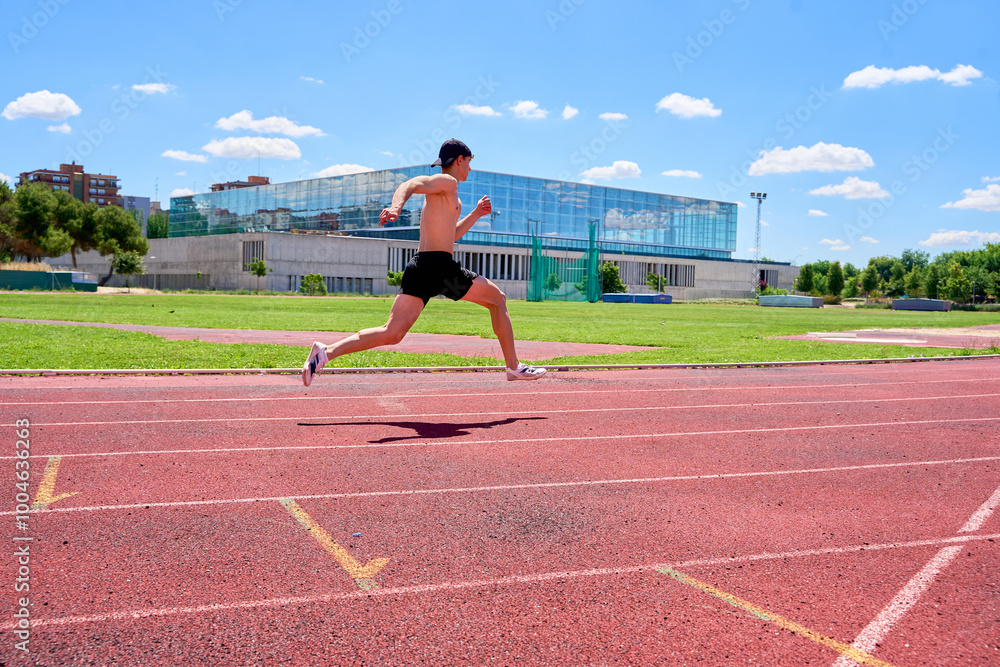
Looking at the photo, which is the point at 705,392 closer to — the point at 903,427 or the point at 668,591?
the point at 903,427

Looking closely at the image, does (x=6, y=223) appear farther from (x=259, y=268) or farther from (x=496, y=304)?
(x=496, y=304)

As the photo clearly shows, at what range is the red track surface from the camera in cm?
315

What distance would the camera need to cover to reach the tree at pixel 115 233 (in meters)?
89.1

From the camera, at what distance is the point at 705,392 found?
33.9ft

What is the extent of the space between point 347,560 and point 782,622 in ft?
6.59

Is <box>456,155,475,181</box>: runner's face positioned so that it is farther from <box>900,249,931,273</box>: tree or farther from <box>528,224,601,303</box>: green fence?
<box>900,249,931,273</box>: tree

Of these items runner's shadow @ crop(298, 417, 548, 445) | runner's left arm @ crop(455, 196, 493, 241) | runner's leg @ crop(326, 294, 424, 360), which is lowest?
runner's shadow @ crop(298, 417, 548, 445)

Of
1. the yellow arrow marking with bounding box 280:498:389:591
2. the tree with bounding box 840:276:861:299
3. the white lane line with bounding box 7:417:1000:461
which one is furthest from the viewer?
the tree with bounding box 840:276:861:299

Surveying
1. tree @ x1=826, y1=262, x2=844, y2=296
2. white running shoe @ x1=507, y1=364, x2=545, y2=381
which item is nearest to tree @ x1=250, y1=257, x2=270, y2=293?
white running shoe @ x1=507, y1=364, x2=545, y2=381

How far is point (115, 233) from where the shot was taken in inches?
3568

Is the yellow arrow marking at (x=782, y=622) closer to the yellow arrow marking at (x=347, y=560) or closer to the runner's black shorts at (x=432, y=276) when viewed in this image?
the yellow arrow marking at (x=347, y=560)

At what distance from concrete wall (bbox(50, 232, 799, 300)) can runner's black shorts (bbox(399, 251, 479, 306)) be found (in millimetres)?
82538

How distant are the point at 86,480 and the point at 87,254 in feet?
383

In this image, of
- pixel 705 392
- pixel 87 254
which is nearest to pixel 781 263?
pixel 87 254
